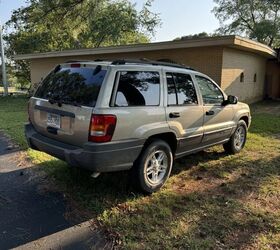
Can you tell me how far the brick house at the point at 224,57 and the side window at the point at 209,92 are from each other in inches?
255

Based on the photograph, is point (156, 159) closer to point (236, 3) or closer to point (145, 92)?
point (145, 92)

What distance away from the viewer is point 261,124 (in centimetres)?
1054

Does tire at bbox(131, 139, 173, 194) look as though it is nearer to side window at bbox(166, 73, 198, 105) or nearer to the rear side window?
side window at bbox(166, 73, 198, 105)

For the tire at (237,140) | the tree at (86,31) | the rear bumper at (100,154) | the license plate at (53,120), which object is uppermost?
the tree at (86,31)

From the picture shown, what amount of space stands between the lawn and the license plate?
1004 mm

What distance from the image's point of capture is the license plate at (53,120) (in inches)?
164

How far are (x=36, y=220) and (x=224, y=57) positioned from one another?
11.1 m

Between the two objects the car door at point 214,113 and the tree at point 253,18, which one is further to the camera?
the tree at point 253,18

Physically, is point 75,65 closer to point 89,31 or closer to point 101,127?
point 101,127

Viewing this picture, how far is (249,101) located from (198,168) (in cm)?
1211

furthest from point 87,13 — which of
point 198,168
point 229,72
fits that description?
point 198,168

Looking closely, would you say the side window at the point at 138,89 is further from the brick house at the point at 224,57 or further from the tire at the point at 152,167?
the brick house at the point at 224,57

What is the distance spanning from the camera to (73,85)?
165 inches

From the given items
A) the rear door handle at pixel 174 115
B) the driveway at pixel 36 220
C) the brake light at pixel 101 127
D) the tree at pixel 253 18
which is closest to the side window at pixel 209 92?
the rear door handle at pixel 174 115
